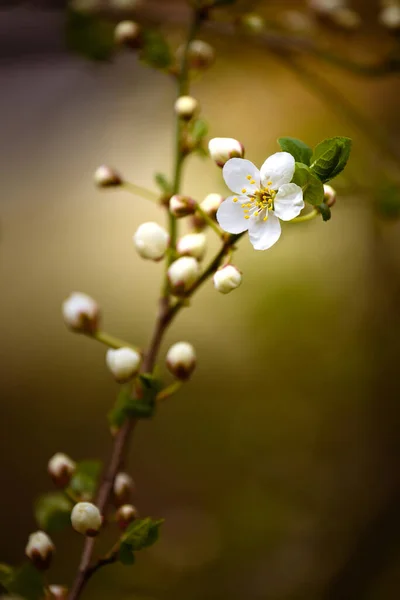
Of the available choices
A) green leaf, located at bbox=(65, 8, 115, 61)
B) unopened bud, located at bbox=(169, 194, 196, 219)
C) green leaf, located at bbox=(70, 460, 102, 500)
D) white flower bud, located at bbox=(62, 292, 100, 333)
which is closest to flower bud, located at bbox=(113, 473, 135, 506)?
green leaf, located at bbox=(70, 460, 102, 500)

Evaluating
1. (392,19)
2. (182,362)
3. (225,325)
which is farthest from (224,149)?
(225,325)

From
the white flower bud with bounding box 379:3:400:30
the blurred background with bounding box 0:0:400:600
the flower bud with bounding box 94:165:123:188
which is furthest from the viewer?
the blurred background with bounding box 0:0:400:600

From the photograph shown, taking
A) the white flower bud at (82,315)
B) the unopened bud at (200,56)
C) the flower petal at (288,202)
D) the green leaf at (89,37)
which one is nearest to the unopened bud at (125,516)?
the white flower bud at (82,315)

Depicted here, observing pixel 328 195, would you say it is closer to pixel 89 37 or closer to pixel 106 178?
pixel 106 178

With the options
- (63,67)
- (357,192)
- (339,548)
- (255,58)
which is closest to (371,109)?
(255,58)

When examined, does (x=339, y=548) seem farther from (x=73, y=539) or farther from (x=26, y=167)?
(x=26, y=167)

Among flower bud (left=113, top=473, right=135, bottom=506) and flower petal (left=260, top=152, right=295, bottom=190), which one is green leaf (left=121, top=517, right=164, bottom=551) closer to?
flower bud (left=113, top=473, right=135, bottom=506)

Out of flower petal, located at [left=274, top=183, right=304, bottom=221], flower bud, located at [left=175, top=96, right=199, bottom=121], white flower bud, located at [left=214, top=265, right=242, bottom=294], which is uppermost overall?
flower bud, located at [left=175, top=96, right=199, bottom=121]
